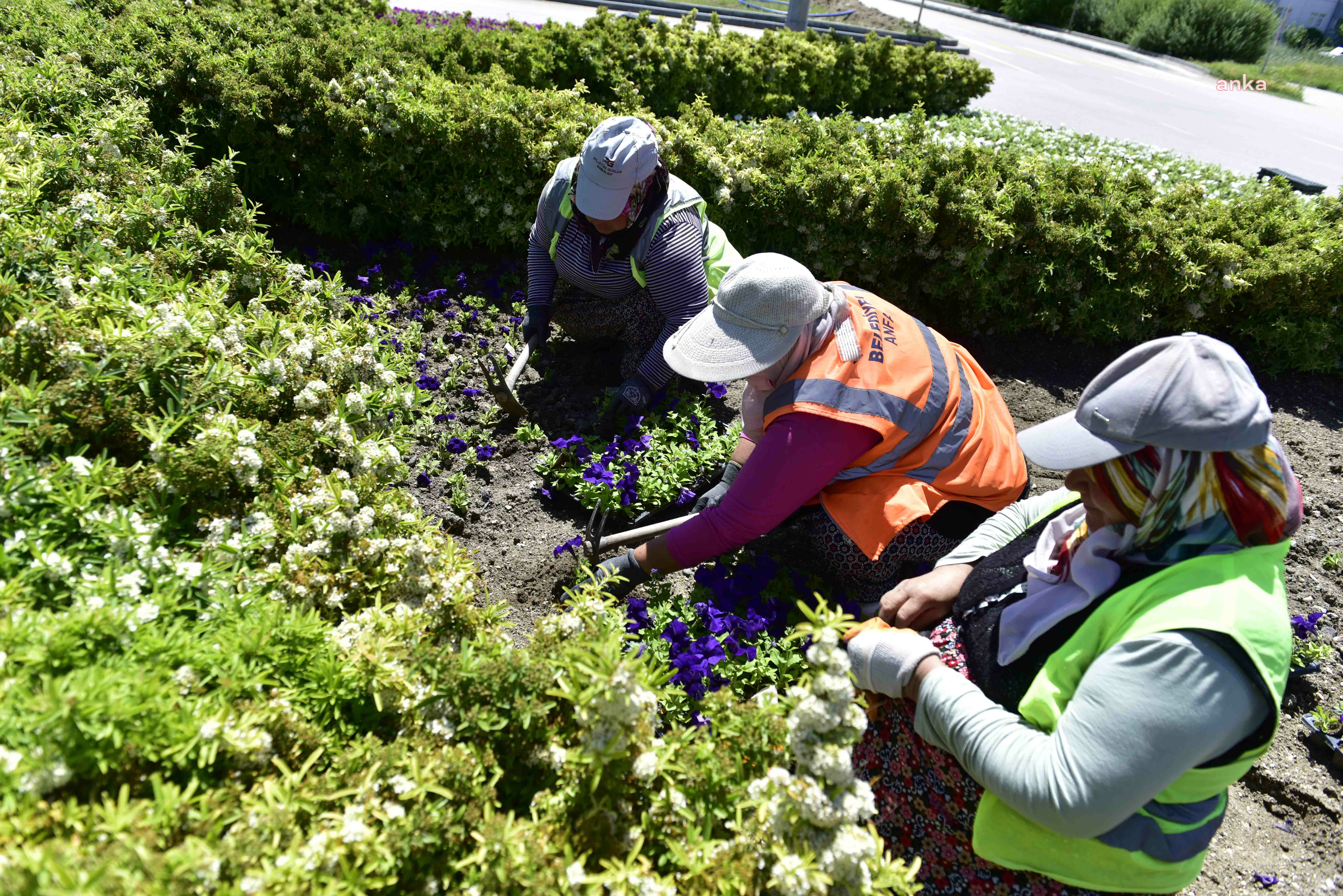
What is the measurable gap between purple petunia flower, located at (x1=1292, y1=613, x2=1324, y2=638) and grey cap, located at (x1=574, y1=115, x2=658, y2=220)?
128 inches

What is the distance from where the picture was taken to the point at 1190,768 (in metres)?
1.37

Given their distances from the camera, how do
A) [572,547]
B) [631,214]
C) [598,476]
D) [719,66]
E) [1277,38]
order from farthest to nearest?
[1277,38] < [719,66] < [631,214] < [598,476] < [572,547]

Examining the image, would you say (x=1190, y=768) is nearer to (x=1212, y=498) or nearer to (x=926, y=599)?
(x=1212, y=498)

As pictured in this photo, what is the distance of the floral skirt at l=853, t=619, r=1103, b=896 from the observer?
1804 mm

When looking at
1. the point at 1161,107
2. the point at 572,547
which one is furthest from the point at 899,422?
the point at 1161,107

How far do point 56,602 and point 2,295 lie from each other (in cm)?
117

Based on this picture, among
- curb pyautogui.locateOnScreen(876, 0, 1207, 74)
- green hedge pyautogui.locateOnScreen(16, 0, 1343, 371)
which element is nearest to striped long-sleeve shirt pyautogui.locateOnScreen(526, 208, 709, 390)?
green hedge pyautogui.locateOnScreen(16, 0, 1343, 371)

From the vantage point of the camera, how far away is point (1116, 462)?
157 centimetres

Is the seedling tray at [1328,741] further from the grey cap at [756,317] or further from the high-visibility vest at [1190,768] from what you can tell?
the grey cap at [756,317]

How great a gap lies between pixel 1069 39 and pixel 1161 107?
26.9ft

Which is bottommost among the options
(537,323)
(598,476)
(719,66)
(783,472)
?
(598,476)

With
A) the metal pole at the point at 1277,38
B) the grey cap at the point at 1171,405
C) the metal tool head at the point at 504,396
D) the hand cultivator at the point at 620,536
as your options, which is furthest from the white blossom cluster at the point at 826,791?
the metal pole at the point at 1277,38

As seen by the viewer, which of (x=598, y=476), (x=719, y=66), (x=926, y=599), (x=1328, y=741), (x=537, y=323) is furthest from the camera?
(x=719, y=66)

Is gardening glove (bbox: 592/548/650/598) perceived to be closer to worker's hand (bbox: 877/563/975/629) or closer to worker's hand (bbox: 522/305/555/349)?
worker's hand (bbox: 877/563/975/629)
